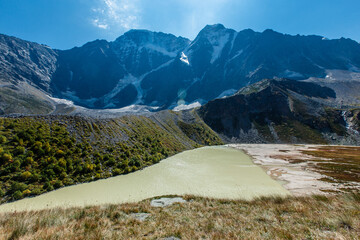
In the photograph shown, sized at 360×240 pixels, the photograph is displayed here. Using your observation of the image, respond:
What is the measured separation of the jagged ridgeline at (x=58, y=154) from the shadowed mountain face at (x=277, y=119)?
79.9 meters

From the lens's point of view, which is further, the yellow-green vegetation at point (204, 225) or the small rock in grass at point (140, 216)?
the small rock in grass at point (140, 216)

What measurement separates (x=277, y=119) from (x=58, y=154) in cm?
13002

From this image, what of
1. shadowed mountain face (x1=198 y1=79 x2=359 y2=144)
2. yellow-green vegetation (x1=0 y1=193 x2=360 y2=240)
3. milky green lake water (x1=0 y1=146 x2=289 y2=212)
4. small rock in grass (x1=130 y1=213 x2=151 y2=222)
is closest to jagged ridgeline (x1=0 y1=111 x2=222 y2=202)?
milky green lake water (x1=0 y1=146 x2=289 y2=212)

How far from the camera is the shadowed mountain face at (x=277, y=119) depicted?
10156cm

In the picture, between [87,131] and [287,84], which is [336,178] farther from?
[287,84]

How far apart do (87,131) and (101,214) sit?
25917mm

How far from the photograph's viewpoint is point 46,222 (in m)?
8.25

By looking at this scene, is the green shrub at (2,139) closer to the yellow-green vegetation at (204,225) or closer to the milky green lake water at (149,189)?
the milky green lake water at (149,189)

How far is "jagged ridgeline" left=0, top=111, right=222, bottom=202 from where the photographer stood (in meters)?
17.8

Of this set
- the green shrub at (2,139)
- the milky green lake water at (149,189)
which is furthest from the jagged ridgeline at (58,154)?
the milky green lake water at (149,189)

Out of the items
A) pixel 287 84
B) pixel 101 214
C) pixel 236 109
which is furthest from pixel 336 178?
pixel 287 84

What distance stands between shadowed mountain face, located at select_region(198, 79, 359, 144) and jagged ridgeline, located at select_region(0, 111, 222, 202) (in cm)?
7992

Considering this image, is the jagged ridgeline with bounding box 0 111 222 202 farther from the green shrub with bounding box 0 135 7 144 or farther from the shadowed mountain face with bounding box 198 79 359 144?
the shadowed mountain face with bounding box 198 79 359 144

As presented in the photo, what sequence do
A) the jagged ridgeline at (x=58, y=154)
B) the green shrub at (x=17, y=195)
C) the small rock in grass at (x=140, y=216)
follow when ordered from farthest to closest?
1. the jagged ridgeline at (x=58, y=154)
2. the green shrub at (x=17, y=195)
3. the small rock in grass at (x=140, y=216)
